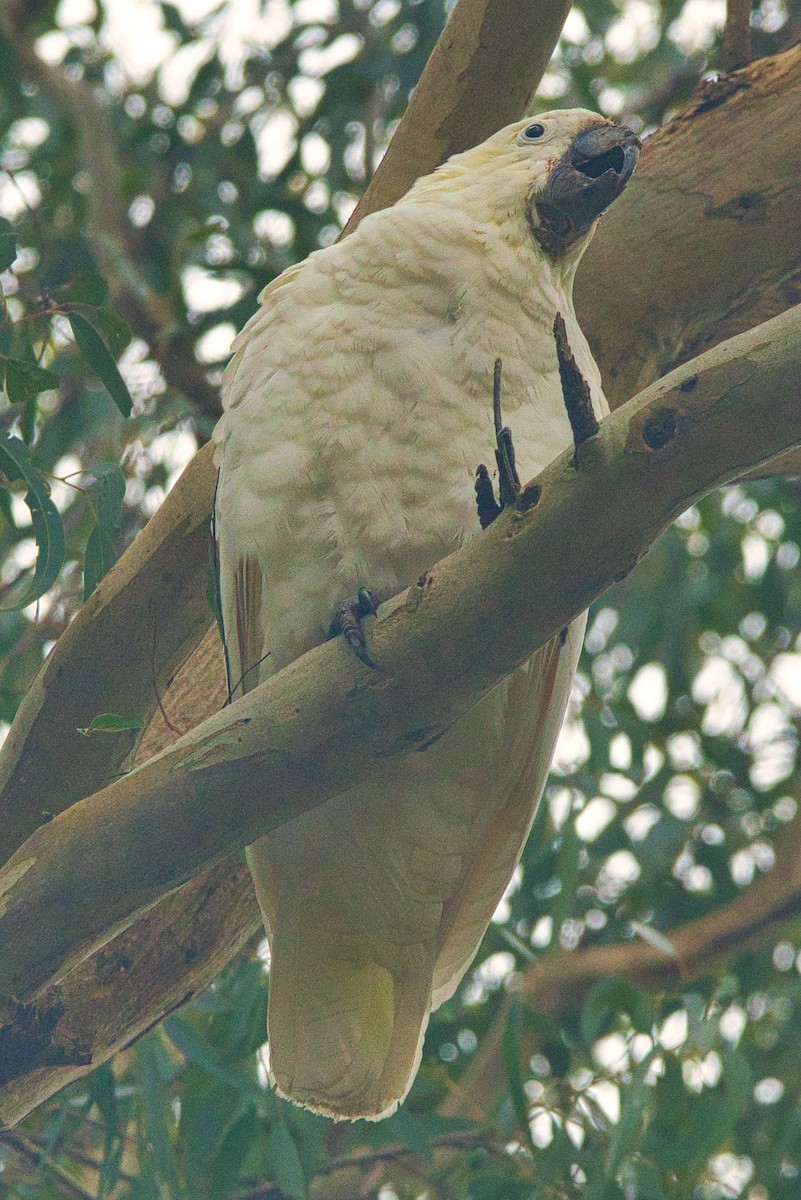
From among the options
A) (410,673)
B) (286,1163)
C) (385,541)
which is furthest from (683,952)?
(410,673)

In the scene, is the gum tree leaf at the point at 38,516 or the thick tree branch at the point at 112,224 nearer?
the gum tree leaf at the point at 38,516

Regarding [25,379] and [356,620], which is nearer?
[356,620]

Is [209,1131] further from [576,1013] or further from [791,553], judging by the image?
[791,553]

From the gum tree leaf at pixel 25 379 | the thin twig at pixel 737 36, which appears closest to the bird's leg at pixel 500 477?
the gum tree leaf at pixel 25 379

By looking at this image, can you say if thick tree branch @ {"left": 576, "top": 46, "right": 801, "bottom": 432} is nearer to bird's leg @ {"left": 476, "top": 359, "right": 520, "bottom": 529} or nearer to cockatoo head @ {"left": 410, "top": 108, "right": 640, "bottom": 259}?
cockatoo head @ {"left": 410, "top": 108, "right": 640, "bottom": 259}

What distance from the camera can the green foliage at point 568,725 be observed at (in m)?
2.20

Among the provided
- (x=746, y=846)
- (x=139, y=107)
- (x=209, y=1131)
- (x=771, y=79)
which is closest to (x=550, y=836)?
(x=746, y=846)

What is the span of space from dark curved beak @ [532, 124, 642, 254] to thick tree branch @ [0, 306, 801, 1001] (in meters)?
0.86

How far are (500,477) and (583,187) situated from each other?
951mm

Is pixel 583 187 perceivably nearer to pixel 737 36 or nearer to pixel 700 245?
pixel 700 245

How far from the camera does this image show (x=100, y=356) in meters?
1.89

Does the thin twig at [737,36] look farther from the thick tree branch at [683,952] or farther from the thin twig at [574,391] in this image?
the thick tree branch at [683,952]

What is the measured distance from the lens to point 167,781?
134 cm

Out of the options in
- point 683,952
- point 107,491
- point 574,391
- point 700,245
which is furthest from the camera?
point 683,952
